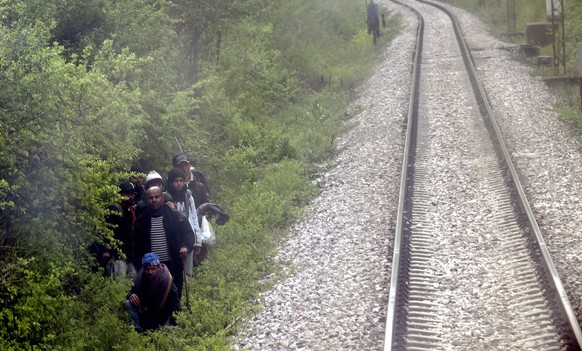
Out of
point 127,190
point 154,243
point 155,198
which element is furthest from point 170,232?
point 127,190

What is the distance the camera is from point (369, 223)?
12.2 meters

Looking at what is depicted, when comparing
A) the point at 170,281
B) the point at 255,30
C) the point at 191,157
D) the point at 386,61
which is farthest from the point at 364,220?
the point at 386,61

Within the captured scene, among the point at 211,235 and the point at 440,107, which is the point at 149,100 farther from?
the point at 440,107

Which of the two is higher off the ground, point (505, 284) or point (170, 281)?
point (170, 281)

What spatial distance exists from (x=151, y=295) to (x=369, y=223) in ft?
14.5

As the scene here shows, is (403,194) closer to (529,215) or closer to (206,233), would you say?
(529,215)

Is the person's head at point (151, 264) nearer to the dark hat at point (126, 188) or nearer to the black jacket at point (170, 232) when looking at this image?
the black jacket at point (170, 232)

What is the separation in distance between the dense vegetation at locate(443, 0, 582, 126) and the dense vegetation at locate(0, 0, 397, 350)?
18.4ft

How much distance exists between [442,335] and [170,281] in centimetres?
303

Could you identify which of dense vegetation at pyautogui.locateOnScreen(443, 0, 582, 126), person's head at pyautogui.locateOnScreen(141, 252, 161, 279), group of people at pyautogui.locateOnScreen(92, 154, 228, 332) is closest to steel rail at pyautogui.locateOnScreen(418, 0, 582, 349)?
dense vegetation at pyautogui.locateOnScreen(443, 0, 582, 126)

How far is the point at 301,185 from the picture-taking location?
14.9m

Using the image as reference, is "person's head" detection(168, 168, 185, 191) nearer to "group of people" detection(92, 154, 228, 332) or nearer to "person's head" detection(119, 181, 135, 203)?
"group of people" detection(92, 154, 228, 332)

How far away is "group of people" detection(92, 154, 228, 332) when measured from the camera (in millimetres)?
8797

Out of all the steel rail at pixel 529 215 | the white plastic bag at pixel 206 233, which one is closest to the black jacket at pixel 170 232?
the white plastic bag at pixel 206 233
